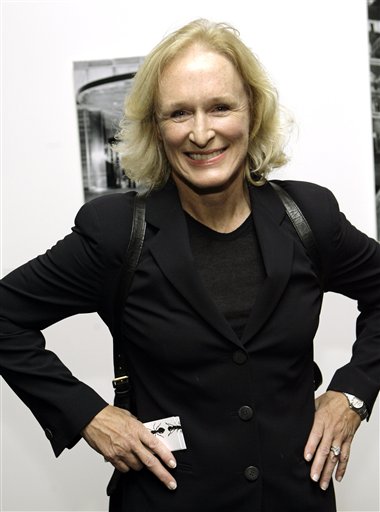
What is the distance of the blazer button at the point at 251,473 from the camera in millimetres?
1383

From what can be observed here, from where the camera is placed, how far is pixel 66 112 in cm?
217

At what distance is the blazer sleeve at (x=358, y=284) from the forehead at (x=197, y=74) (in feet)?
1.22

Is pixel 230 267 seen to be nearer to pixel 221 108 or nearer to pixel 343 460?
pixel 221 108

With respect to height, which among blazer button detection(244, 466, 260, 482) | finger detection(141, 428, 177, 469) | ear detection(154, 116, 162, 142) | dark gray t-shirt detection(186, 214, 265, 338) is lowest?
blazer button detection(244, 466, 260, 482)

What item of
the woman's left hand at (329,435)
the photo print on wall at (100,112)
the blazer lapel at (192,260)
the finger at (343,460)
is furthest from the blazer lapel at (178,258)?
the photo print on wall at (100,112)

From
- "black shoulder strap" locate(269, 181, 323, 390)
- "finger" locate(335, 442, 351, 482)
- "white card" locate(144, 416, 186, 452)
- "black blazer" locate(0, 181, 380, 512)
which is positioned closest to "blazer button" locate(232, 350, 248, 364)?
"black blazer" locate(0, 181, 380, 512)

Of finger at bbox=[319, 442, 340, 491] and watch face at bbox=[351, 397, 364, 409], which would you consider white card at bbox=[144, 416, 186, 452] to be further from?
watch face at bbox=[351, 397, 364, 409]

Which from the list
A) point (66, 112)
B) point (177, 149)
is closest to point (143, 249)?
point (177, 149)

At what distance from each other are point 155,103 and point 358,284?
662 mm

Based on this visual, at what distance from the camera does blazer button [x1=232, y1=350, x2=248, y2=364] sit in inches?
53.6

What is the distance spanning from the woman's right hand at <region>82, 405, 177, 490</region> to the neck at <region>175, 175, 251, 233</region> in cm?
46

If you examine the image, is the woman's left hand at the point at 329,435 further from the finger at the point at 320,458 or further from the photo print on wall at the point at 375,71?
the photo print on wall at the point at 375,71

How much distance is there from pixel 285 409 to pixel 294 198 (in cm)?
48

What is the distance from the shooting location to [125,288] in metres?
1.41
